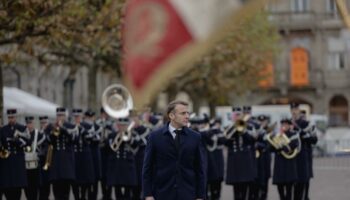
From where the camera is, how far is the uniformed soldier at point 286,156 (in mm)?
16391

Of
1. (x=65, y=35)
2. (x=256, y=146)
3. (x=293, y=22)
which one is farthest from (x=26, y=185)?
(x=293, y=22)

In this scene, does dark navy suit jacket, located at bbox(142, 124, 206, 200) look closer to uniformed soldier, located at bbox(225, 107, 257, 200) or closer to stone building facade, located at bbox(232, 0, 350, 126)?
uniformed soldier, located at bbox(225, 107, 257, 200)

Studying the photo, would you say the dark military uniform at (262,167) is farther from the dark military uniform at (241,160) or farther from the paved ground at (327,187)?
the paved ground at (327,187)

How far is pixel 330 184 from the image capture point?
2377 cm

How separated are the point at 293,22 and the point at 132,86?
208 feet

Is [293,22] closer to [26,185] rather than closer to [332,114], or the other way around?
[332,114]

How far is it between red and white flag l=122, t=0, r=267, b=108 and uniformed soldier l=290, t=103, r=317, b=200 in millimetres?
14301

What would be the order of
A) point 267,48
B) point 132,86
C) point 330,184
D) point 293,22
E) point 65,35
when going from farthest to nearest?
point 293,22 < point 267,48 < point 330,184 < point 65,35 < point 132,86

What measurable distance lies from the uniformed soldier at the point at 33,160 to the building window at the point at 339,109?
168 feet

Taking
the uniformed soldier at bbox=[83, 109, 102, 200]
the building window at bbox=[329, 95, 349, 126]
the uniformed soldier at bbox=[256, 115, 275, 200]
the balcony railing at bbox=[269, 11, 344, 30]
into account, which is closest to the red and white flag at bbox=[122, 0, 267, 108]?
the uniformed soldier at bbox=[83, 109, 102, 200]

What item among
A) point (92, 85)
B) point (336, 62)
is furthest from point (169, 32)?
point (336, 62)

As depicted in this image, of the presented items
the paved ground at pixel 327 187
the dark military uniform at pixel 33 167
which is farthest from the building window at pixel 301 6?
the dark military uniform at pixel 33 167

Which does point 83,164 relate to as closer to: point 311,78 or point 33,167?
point 33,167

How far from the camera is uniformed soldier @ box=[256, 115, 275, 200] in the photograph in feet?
59.9
